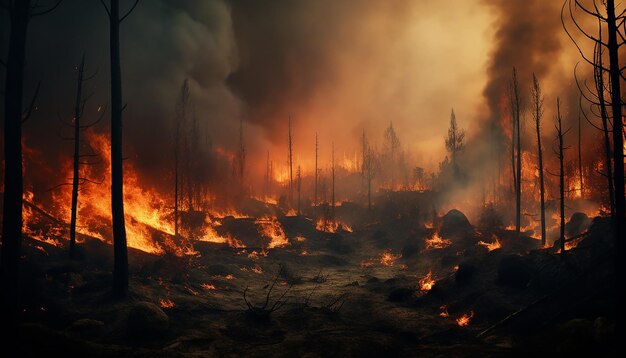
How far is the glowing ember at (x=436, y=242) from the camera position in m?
34.0

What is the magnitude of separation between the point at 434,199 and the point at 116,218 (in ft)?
183

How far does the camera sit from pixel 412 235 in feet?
137

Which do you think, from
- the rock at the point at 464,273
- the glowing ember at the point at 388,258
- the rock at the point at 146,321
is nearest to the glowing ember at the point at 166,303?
the rock at the point at 146,321

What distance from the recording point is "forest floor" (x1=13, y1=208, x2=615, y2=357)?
8633 millimetres

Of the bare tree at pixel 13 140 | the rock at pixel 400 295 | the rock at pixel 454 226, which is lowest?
the rock at pixel 400 295

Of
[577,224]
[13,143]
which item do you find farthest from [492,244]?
[13,143]

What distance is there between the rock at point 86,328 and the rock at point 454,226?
34723 mm

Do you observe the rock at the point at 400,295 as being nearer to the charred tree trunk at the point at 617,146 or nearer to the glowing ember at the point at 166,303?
the glowing ember at the point at 166,303

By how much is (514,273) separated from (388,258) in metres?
21.3

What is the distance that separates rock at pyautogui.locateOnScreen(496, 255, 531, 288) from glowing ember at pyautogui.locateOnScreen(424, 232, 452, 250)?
55.5 ft

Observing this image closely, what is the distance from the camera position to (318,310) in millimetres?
14234

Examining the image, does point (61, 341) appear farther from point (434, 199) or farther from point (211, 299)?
point (434, 199)

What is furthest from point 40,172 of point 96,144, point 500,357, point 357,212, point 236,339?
point 357,212

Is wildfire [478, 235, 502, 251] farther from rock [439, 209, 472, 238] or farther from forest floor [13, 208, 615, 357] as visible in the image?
forest floor [13, 208, 615, 357]
